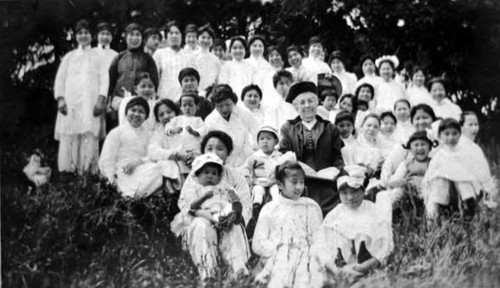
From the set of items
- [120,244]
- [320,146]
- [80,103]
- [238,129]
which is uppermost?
[80,103]

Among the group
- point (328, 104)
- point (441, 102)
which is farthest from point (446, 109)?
point (328, 104)

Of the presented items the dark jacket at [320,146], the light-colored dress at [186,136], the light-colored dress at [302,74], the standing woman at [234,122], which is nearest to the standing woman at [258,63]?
the light-colored dress at [302,74]

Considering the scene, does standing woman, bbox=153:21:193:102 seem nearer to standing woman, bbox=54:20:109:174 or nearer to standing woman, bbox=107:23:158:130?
standing woman, bbox=107:23:158:130

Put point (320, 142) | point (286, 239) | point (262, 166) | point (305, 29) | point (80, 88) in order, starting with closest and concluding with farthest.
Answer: point (286, 239) < point (320, 142) < point (262, 166) < point (80, 88) < point (305, 29)

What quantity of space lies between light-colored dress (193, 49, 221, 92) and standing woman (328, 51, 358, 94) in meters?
0.80

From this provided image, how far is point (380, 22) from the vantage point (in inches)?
219

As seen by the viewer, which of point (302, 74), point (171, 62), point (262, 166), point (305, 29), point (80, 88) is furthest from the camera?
point (302, 74)

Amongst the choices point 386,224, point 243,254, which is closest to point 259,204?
point 243,254

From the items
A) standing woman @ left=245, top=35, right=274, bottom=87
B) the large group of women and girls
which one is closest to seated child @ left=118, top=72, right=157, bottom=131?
the large group of women and girls

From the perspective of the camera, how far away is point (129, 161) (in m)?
5.39

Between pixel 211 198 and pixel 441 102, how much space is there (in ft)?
5.39

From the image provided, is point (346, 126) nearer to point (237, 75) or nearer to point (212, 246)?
point (237, 75)

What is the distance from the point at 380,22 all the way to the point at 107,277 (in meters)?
2.37

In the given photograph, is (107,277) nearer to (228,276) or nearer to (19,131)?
(228,276)
